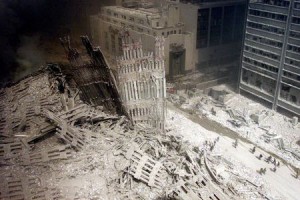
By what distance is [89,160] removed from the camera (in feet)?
87.0

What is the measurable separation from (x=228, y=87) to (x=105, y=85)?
3888 centimetres

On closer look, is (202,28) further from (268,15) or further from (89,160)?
(89,160)

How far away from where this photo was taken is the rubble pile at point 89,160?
2386 centimetres


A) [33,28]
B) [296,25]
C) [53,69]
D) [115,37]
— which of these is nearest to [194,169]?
[53,69]

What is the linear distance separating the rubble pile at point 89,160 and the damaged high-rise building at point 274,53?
2747 cm

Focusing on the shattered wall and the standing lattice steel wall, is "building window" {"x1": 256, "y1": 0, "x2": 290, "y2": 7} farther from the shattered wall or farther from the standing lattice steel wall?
the shattered wall

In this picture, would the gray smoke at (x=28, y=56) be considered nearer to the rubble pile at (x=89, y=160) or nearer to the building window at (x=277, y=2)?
the rubble pile at (x=89, y=160)

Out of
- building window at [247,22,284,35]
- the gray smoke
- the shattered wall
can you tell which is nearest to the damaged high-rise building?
building window at [247,22,284,35]

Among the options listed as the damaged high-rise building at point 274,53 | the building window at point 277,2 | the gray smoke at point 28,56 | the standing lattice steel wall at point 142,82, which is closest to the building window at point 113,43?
the gray smoke at point 28,56

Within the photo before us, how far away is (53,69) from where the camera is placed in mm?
45938

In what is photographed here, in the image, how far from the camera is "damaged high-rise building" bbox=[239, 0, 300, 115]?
173 ft

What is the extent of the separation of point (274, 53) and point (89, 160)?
139ft

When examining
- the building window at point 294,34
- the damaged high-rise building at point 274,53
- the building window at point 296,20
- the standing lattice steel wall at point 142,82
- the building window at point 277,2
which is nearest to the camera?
the standing lattice steel wall at point 142,82

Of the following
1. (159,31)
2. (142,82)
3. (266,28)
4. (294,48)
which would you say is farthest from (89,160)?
(159,31)
